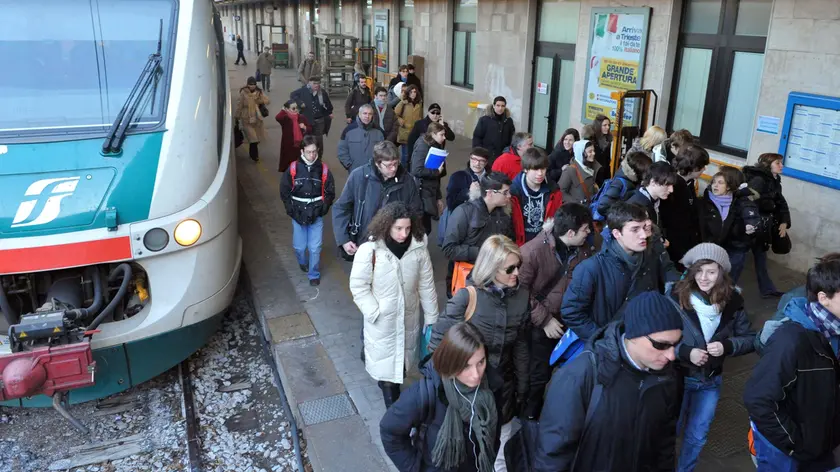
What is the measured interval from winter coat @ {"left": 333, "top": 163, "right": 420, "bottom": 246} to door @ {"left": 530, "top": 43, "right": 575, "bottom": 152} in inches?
265

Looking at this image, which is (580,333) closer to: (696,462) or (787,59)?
(696,462)

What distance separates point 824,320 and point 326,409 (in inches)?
118

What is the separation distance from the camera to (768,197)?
5.89 m

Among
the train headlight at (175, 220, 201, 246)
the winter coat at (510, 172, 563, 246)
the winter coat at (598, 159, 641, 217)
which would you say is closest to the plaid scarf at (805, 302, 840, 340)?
the winter coat at (598, 159, 641, 217)

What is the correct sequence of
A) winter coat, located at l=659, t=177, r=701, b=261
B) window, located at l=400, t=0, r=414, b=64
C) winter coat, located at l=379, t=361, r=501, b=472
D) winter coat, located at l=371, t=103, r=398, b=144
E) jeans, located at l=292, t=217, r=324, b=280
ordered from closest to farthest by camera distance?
winter coat, located at l=379, t=361, r=501, b=472 → winter coat, located at l=659, t=177, r=701, b=261 → jeans, located at l=292, t=217, r=324, b=280 → winter coat, located at l=371, t=103, r=398, b=144 → window, located at l=400, t=0, r=414, b=64

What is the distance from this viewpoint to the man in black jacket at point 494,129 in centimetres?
858

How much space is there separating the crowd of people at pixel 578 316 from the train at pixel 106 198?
1.22 m

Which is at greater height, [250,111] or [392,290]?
[250,111]

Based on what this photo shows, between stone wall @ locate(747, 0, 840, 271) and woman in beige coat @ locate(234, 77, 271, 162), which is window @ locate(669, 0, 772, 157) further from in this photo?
woman in beige coat @ locate(234, 77, 271, 162)

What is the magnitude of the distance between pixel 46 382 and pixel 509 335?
2.61 m

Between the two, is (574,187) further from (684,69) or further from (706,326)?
(684,69)

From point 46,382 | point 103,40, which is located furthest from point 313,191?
point 46,382

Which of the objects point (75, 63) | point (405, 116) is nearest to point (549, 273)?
point (75, 63)

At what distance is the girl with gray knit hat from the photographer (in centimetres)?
351
